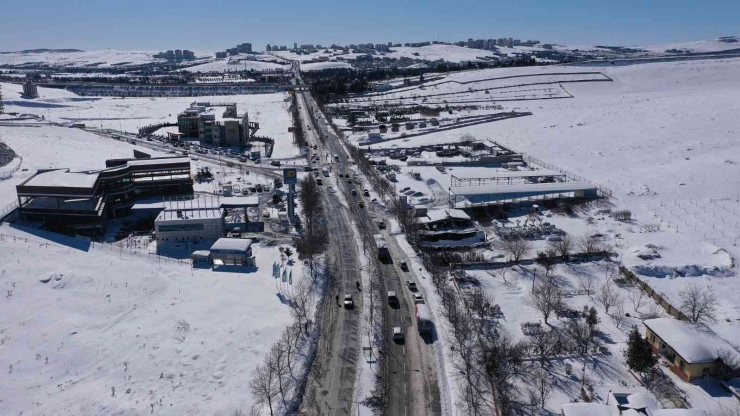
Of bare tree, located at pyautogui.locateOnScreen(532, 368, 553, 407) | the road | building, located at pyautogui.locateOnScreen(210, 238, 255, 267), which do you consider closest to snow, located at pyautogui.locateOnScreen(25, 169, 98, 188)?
building, located at pyautogui.locateOnScreen(210, 238, 255, 267)

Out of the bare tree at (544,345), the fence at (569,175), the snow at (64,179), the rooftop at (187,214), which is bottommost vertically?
the bare tree at (544,345)

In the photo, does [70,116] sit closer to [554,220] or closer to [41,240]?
[41,240]

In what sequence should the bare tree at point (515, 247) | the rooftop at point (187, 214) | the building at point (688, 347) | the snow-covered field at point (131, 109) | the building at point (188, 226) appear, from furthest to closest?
1. the snow-covered field at point (131, 109)
2. the rooftop at point (187, 214)
3. the building at point (188, 226)
4. the bare tree at point (515, 247)
5. the building at point (688, 347)

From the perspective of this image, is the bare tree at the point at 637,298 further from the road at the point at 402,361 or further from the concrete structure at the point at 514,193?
the concrete structure at the point at 514,193

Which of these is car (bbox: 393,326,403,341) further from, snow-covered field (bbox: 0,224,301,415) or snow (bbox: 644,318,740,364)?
snow (bbox: 644,318,740,364)

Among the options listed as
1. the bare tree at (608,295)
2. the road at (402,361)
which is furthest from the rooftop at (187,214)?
the bare tree at (608,295)

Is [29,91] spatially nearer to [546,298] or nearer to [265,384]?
[265,384]

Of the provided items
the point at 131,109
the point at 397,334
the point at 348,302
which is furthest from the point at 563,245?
the point at 131,109
